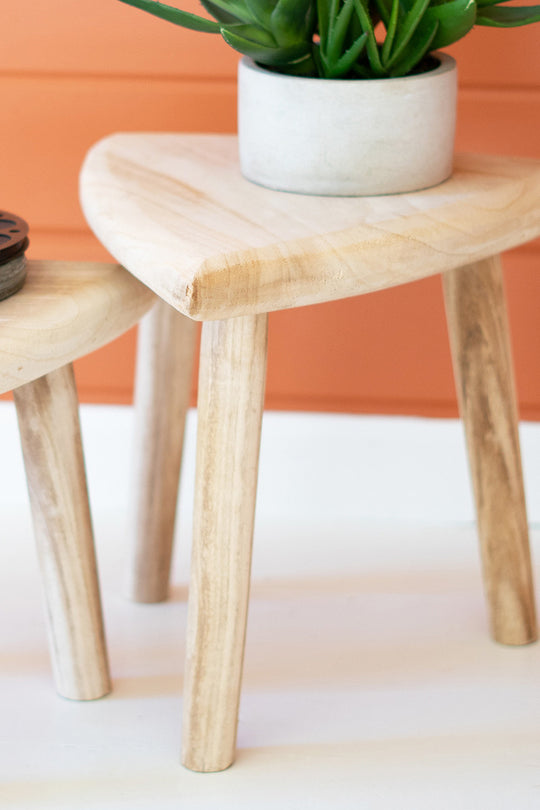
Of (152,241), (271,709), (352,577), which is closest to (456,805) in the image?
(271,709)

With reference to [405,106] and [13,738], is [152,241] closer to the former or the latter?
[405,106]

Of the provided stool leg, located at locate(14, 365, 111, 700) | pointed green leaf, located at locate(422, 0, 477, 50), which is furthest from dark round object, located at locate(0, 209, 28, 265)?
pointed green leaf, located at locate(422, 0, 477, 50)

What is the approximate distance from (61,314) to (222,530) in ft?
0.60

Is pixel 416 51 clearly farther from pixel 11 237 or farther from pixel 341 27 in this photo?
pixel 11 237

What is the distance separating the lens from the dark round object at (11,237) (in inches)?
26.7

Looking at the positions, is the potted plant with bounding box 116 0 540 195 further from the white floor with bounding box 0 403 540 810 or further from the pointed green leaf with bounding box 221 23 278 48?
the white floor with bounding box 0 403 540 810

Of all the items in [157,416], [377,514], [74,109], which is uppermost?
[74,109]

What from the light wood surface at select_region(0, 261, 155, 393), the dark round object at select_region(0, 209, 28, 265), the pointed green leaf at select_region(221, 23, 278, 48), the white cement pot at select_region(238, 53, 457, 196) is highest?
the pointed green leaf at select_region(221, 23, 278, 48)

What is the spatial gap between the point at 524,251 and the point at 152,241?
0.55 metres

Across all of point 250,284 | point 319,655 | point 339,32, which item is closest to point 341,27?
point 339,32

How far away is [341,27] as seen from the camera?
0.69 meters

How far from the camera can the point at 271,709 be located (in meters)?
0.84

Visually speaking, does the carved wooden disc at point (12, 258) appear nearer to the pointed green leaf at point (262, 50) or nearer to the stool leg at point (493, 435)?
the pointed green leaf at point (262, 50)

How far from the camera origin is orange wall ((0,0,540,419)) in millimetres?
1026
